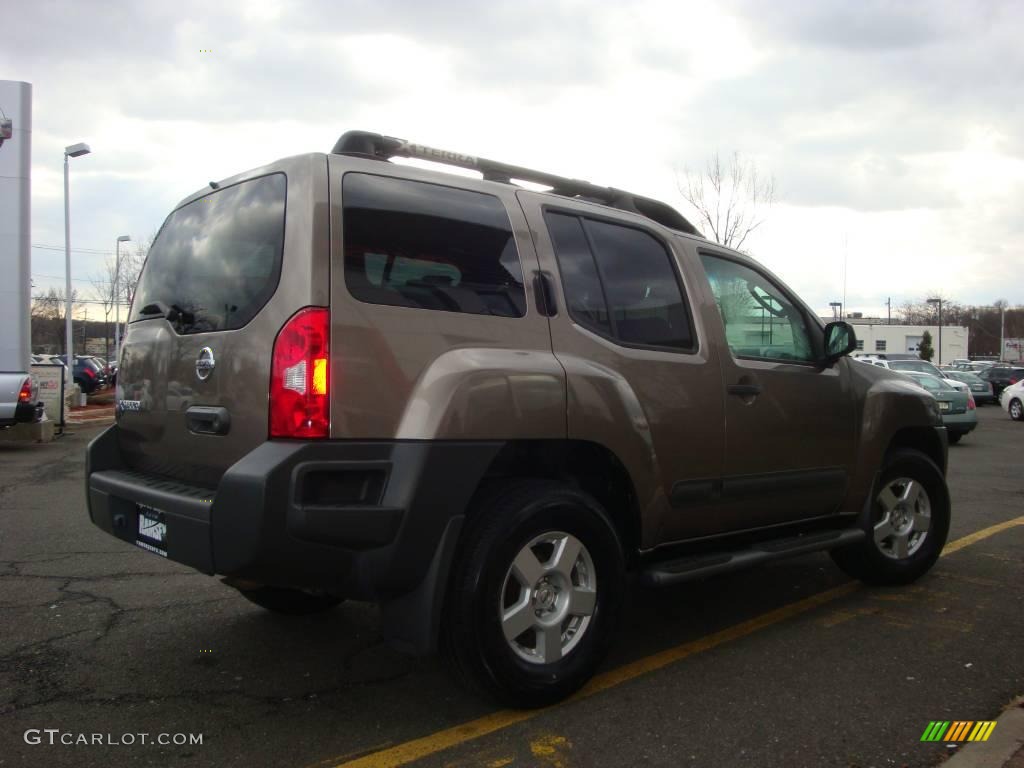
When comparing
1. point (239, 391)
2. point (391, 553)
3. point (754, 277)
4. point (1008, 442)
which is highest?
point (754, 277)

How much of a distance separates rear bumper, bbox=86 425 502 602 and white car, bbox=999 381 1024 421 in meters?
24.2

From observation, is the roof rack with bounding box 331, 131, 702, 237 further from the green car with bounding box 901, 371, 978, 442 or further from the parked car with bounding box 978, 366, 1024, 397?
the parked car with bounding box 978, 366, 1024, 397

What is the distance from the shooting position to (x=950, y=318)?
109625 mm

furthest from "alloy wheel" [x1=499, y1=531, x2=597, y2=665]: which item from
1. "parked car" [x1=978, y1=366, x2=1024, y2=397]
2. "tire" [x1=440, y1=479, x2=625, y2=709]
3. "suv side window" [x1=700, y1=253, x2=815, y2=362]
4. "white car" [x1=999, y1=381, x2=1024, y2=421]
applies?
"parked car" [x1=978, y1=366, x2=1024, y2=397]

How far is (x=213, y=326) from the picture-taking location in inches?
127

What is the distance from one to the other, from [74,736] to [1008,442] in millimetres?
17207

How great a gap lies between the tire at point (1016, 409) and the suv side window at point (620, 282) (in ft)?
74.8

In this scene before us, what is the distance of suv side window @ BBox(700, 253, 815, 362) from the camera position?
4355mm

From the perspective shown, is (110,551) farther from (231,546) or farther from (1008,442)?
(1008,442)

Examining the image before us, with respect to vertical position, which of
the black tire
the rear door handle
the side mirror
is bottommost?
the black tire

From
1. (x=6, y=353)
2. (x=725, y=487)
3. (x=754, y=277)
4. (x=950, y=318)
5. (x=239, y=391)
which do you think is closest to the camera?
(x=239, y=391)

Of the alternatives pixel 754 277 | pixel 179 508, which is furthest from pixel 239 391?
pixel 754 277

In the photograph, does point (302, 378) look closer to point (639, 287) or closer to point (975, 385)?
point (639, 287)

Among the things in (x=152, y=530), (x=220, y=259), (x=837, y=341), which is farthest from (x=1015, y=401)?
(x=152, y=530)
